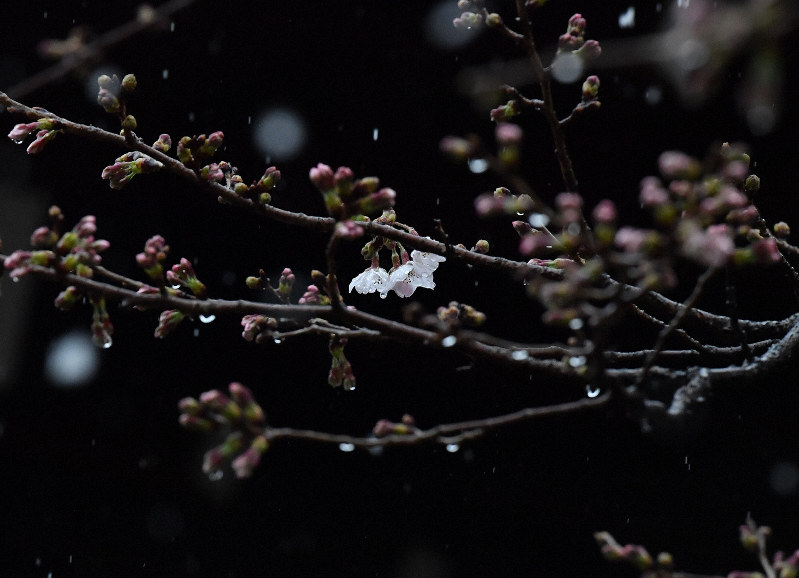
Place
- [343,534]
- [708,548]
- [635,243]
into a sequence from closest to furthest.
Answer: [635,243] < [708,548] < [343,534]

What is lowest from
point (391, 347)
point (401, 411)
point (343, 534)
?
point (343, 534)

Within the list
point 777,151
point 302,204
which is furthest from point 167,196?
point 777,151

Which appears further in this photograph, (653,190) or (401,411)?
(401,411)

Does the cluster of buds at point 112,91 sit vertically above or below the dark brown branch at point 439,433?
above

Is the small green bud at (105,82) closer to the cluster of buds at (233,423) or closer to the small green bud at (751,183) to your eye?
the cluster of buds at (233,423)

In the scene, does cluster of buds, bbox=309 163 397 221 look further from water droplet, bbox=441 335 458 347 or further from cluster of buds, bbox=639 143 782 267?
cluster of buds, bbox=639 143 782 267

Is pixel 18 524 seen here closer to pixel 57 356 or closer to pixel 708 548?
pixel 57 356

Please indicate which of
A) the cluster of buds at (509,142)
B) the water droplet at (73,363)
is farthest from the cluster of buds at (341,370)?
the water droplet at (73,363)

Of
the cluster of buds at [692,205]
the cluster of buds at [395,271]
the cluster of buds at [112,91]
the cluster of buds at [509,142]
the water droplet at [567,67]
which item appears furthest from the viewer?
the cluster of buds at [395,271]
